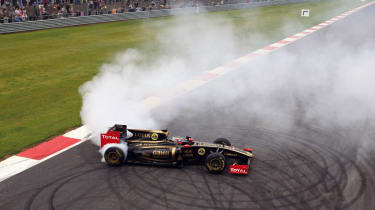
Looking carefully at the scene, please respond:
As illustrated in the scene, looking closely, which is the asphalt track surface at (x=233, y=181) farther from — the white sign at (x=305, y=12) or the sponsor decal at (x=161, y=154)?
the white sign at (x=305, y=12)

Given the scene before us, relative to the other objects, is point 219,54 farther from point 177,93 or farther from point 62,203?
point 62,203

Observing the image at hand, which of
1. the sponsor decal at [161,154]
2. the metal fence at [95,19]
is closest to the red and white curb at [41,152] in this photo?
the sponsor decal at [161,154]

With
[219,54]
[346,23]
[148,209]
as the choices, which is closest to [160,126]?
[148,209]

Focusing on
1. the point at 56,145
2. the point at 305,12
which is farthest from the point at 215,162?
the point at 305,12

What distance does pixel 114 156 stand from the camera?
5539 millimetres

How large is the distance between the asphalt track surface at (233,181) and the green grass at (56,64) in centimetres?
155

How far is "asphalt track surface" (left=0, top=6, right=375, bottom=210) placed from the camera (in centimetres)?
465

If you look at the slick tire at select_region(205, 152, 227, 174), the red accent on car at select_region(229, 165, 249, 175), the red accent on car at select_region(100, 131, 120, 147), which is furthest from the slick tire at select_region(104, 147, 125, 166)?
the red accent on car at select_region(229, 165, 249, 175)

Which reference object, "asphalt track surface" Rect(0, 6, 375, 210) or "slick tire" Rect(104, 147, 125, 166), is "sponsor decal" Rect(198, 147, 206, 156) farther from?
"slick tire" Rect(104, 147, 125, 166)

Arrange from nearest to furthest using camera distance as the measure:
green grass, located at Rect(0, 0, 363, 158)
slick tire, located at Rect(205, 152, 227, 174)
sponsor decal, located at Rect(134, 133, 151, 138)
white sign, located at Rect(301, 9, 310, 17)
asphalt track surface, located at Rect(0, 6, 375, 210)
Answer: asphalt track surface, located at Rect(0, 6, 375, 210)
slick tire, located at Rect(205, 152, 227, 174)
sponsor decal, located at Rect(134, 133, 151, 138)
green grass, located at Rect(0, 0, 363, 158)
white sign, located at Rect(301, 9, 310, 17)

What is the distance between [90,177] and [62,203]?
715 millimetres

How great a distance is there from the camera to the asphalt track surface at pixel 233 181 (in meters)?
4.65

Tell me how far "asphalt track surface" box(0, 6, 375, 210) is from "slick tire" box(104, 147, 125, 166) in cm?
11

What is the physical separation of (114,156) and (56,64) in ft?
28.2
